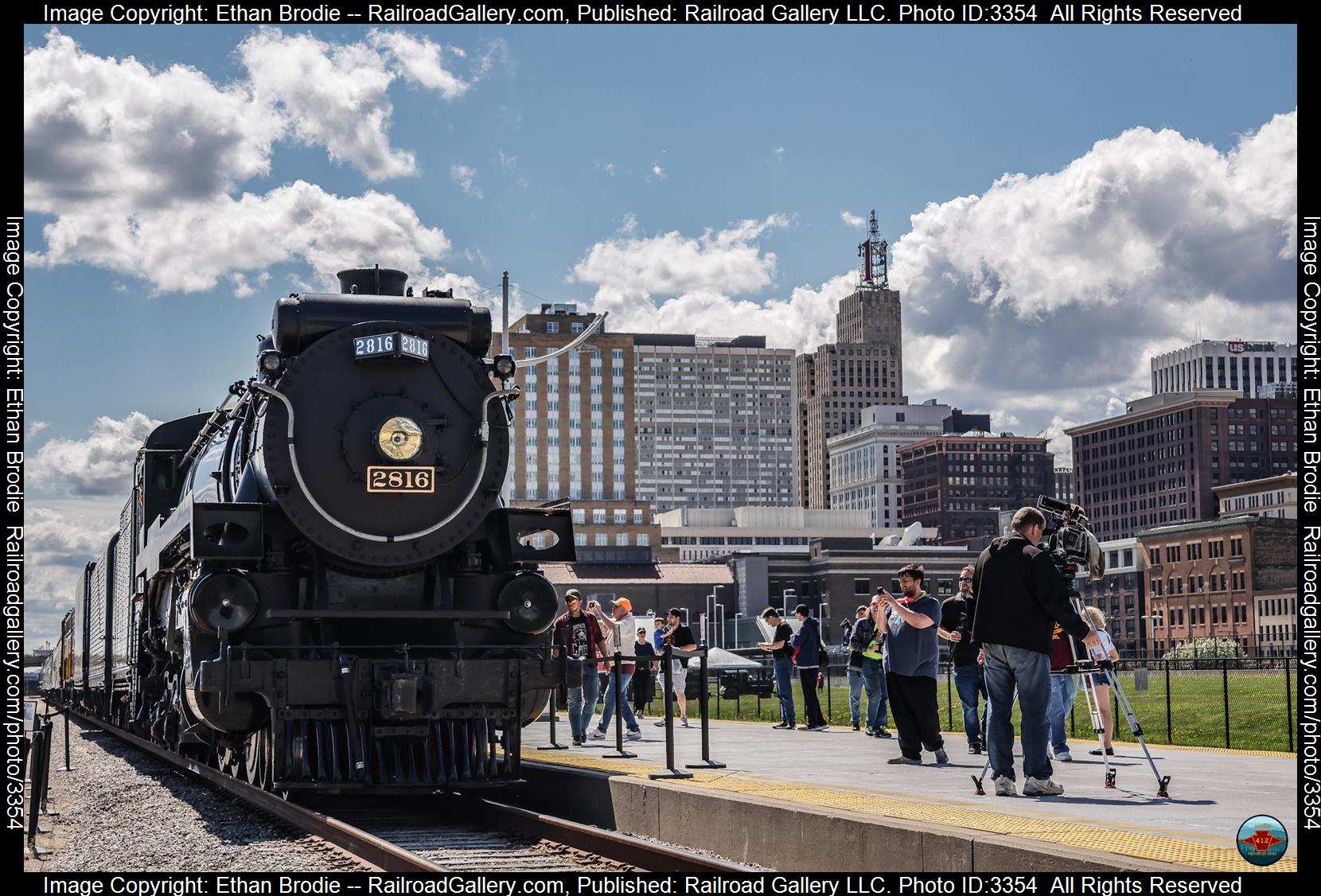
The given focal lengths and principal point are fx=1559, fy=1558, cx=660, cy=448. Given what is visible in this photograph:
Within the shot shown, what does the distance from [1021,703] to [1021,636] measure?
47 centimetres

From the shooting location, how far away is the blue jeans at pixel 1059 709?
13.8 meters

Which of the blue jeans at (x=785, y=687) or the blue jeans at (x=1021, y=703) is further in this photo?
the blue jeans at (x=785, y=687)

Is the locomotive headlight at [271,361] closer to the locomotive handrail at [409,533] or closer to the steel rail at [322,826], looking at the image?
the locomotive handrail at [409,533]

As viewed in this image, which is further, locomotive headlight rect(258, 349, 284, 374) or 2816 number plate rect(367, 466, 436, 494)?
2816 number plate rect(367, 466, 436, 494)

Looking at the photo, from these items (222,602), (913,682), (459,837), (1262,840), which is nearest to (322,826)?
(459,837)

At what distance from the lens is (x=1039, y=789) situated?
1043cm

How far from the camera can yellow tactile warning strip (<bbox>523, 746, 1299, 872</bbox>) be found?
7250 millimetres

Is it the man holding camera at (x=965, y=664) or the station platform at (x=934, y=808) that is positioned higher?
the man holding camera at (x=965, y=664)

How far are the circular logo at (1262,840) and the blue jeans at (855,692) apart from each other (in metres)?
12.2

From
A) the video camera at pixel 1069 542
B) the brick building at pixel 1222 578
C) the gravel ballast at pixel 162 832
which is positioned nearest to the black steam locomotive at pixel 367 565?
the gravel ballast at pixel 162 832

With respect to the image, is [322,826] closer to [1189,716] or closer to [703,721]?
[703,721]

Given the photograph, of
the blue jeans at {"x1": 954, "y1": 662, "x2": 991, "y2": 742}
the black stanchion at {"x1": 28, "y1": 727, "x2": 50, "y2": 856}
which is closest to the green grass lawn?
the blue jeans at {"x1": 954, "y1": 662, "x2": 991, "y2": 742}

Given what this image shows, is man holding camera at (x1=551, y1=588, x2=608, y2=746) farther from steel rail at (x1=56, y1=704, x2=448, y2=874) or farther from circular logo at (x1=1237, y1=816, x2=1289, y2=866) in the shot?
circular logo at (x1=1237, y1=816, x2=1289, y2=866)

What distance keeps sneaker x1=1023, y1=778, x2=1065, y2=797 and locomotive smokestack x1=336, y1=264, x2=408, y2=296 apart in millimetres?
7194
